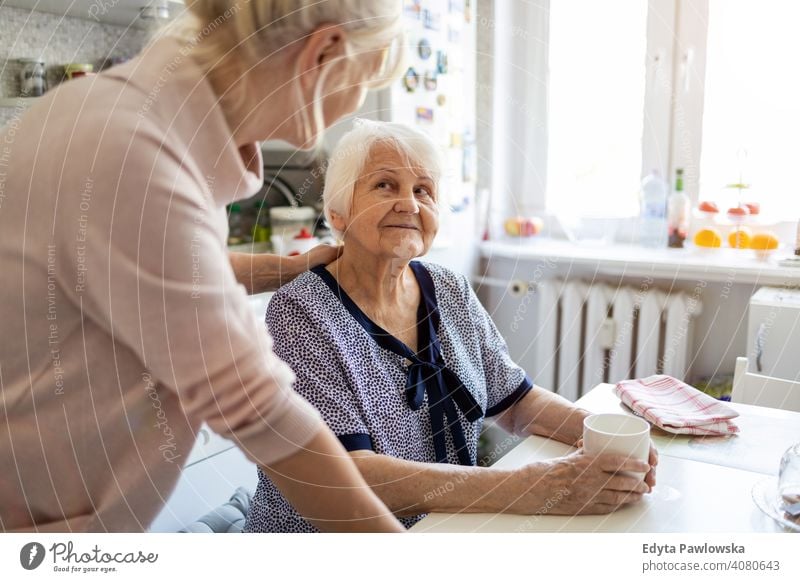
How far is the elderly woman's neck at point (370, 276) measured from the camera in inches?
28.0

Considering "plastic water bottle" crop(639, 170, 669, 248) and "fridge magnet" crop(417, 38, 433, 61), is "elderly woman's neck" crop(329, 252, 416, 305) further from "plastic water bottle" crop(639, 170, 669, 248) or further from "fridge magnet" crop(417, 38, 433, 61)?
"plastic water bottle" crop(639, 170, 669, 248)

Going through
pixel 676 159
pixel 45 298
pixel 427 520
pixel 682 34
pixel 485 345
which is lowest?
pixel 427 520

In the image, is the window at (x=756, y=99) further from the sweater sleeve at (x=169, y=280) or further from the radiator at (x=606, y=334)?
the sweater sleeve at (x=169, y=280)

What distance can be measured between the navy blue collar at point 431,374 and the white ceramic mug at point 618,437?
0.46ft

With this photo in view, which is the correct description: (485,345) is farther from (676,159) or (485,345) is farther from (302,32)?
(676,159)

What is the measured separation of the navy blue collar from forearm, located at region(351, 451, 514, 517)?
0.13 ft

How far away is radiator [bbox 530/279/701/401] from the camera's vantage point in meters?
0.79

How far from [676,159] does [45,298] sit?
1344 mm
